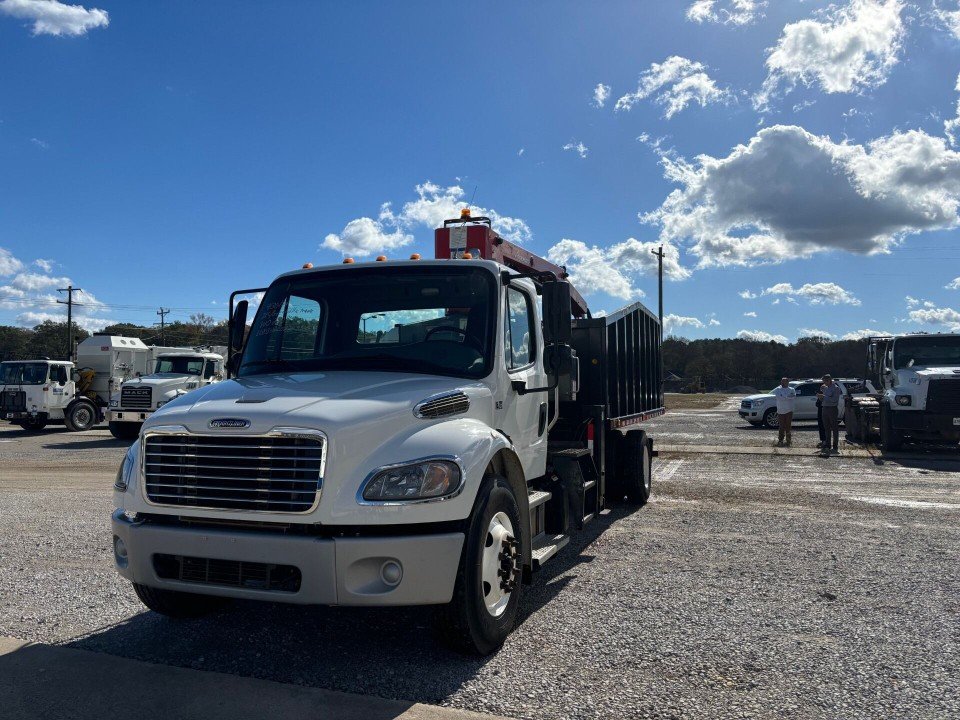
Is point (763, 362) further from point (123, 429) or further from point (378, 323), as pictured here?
point (378, 323)

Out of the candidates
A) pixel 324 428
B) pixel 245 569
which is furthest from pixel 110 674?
pixel 324 428

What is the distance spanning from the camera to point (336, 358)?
16.7ft

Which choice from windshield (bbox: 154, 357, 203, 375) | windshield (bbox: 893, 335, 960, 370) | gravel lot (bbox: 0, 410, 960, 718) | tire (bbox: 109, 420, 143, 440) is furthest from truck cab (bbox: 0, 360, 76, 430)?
windshield (bbox: 893, 335, 960, 370)

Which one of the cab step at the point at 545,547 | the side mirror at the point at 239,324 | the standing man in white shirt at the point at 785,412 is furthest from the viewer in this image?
the standing man in white shirt at the point at 785,412

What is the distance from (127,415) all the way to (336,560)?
62.2 feet

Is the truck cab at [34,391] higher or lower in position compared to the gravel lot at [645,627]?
higher

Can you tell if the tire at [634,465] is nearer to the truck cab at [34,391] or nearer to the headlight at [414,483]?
the headlight at [414,483]

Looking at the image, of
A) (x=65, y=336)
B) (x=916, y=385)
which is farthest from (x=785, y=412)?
(x=65, y=336)

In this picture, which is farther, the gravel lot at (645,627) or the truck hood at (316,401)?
the truck hood at (316,401)

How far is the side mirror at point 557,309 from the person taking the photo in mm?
5270

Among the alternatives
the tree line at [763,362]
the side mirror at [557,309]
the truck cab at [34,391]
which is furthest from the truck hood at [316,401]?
the tree line at [763,362]

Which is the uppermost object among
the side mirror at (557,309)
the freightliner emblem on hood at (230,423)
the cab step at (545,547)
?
the side mirror at (557,309)

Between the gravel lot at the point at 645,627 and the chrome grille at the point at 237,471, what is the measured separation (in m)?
0.98

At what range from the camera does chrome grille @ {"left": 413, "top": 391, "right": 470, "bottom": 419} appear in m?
4.27
